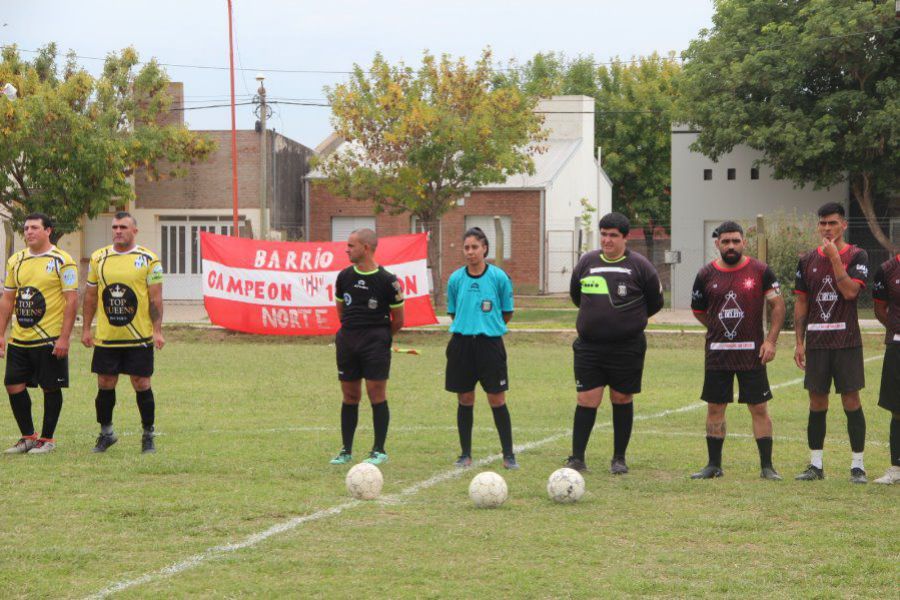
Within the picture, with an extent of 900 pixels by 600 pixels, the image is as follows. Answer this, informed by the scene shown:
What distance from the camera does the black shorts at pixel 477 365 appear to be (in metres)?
9.88

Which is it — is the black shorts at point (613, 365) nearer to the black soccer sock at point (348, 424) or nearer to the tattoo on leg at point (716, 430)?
the tattoo on leg at point (716, 430)

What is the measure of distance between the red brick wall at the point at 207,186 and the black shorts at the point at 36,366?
92.6ft

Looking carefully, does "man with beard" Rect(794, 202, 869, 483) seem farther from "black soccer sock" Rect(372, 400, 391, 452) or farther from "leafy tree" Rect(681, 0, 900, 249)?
"leafy tree" Rect(681, 0, 900, 249)

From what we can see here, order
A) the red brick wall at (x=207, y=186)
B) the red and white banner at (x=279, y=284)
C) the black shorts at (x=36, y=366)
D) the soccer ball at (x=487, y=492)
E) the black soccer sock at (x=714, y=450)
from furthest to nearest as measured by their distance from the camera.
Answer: the red brick wall at (x=207, y=186) → the red and white banner at (x=279, y=284) → the black shorts at (x=36, y=366) → the black soccer sock at (x=714, y=450) → the soccer ball at (x=487, y=492)

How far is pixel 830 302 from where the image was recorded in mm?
9234

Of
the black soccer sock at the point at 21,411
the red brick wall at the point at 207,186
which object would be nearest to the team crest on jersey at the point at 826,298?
the black soccer sock at the point at 21,411

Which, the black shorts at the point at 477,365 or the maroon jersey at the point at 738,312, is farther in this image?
the black shorts at the point at 477,365

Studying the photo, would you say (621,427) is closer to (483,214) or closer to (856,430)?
Answer: (856,430)

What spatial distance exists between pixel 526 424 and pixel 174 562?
6.63 m

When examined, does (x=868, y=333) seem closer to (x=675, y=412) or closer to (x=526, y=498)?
(x=675, y=412)

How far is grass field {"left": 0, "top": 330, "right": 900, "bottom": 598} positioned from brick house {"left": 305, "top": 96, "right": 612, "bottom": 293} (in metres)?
28.3

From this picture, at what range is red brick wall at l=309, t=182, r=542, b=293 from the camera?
41.9 metres

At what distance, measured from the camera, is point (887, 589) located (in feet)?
19.4

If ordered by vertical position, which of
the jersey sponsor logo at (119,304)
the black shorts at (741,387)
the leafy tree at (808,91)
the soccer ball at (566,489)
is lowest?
the soccer ball at (566,489)
